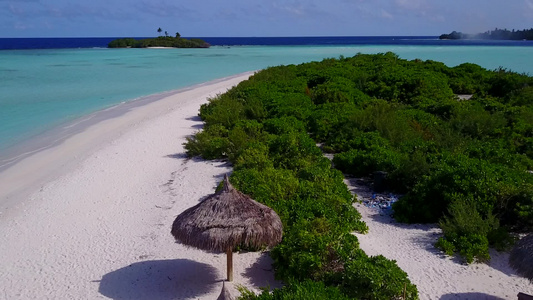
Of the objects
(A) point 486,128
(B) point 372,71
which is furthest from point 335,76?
(A) point 486,128

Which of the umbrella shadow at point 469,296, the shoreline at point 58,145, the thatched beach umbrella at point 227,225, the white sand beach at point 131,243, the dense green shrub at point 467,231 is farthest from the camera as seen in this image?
the shoreline at point 58,145

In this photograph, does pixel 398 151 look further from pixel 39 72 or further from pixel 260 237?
pixel 39 72

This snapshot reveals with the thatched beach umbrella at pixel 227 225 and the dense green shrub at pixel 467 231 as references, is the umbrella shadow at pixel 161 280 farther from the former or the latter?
the dense green shrub at pixel 467 231

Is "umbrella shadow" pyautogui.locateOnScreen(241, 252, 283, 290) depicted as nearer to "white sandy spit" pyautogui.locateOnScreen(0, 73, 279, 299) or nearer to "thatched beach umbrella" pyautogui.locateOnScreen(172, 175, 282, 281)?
"white sandy spit" pyautogui.locateOnScreen(0, 73, 279, 299)

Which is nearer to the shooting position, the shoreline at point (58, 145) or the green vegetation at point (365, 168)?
the green vegetation at point (365, 168)

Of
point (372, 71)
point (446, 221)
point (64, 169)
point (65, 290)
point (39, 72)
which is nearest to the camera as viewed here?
point (65, 290)

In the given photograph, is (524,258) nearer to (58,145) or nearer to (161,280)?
(161,280)

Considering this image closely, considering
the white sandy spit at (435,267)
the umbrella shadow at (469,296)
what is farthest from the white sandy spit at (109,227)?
the umbrella shadow at (469,296)
